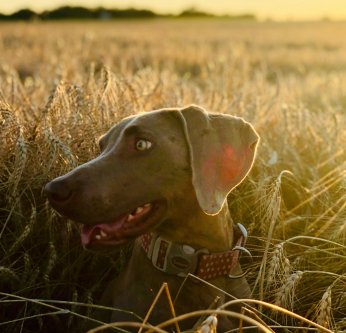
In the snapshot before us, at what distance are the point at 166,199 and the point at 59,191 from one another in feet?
1.61

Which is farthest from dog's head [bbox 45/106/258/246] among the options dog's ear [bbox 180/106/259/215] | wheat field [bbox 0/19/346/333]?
wheat field [bbox 0/19/346/333]

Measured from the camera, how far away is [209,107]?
17.2 feet

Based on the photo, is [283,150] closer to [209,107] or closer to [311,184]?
[311,184]

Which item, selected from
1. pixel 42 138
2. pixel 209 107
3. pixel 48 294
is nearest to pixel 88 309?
pixel 48 294

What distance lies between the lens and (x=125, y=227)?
304cm

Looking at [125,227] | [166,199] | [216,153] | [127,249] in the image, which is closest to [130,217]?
[125,227]

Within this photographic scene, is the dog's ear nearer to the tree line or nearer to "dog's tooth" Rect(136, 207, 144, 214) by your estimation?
"dog's tooth" Rect(136, 207, 144, 214)

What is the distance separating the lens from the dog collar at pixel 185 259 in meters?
3.17

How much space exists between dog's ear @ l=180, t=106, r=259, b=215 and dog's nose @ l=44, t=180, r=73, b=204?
57cm

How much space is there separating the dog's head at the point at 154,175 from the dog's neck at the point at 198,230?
0.20 feet

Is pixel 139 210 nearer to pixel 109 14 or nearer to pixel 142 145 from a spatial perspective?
pixel 142 145

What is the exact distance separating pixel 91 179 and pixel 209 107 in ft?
8.00

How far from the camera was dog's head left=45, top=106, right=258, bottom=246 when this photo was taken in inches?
116

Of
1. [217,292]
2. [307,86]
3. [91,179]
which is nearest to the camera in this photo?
[91,179]
